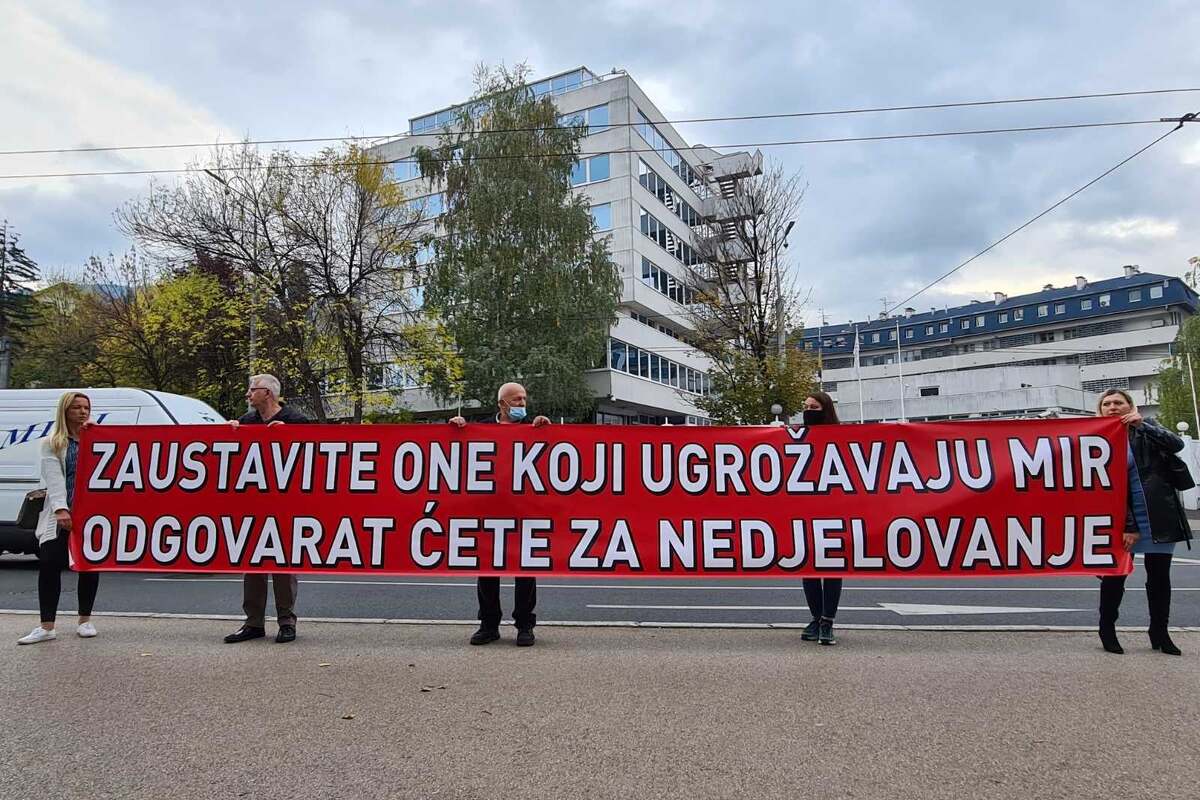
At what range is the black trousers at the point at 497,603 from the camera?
588 centimetres

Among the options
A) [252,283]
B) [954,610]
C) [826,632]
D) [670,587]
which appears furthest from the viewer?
[252,283]

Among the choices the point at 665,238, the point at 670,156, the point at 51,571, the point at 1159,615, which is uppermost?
the point at 670,156

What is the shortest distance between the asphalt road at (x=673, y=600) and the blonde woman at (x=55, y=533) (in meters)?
1.37

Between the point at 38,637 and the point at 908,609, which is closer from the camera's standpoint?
the point at 38,637

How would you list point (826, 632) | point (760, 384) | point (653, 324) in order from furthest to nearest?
point (653, 324) < point (760, 384) < point (826, 632)

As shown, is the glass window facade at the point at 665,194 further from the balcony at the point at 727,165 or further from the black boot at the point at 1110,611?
the black boot at the point at 1110,611

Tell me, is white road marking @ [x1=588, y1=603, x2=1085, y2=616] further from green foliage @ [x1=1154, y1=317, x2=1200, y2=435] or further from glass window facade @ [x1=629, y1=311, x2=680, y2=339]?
green foliage @ [x1=1154, y1=317, x2=1200, y2=435]

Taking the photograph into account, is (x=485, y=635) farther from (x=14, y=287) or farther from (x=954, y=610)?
(x=14, y=287)

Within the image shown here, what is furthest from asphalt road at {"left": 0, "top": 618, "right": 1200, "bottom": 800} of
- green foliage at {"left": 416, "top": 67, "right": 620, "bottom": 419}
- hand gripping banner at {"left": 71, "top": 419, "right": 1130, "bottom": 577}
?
green foliage at {"left": 416, "top": 67, "right": 620, "bottom": 419}

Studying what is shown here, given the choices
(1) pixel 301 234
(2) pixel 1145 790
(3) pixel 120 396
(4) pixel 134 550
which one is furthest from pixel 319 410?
(2) pixel 1145 790

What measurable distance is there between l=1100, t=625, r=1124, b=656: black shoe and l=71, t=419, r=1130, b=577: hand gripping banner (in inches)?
15.6

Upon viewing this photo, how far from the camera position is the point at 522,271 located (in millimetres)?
30922

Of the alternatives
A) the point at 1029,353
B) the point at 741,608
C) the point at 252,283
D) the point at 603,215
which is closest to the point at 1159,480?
the point at 741,608

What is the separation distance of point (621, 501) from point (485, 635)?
4.63 ft
